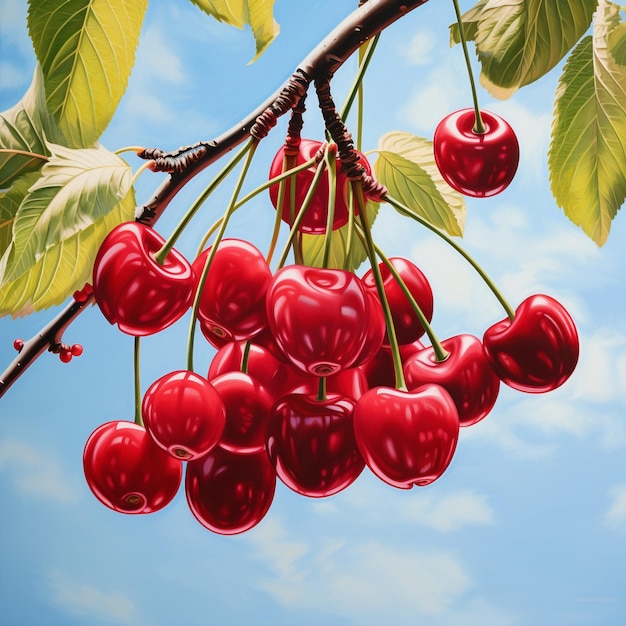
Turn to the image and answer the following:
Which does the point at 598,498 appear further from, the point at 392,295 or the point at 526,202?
the point at 392,295

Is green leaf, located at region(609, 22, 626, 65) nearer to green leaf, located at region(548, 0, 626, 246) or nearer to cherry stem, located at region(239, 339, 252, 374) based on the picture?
green leaf, located at region(548, 0, 626, 246)

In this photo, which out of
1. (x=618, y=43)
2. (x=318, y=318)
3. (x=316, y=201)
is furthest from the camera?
(x=618, y=43)

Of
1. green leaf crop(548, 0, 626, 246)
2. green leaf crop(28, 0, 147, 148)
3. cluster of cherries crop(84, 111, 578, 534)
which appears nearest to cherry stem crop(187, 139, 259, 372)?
cluster of cherries crop(84, 111, 578, 534)

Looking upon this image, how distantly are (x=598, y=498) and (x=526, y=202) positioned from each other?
0.42 m

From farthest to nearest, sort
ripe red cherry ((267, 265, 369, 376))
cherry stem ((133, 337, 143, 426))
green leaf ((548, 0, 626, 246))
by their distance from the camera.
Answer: green leaf ((548, 0, 626, 246)) < cherry stem ((133, 337, 143, 426)) < ripe red cherry ((267, 265, 369, 376))

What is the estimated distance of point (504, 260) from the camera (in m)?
0.98

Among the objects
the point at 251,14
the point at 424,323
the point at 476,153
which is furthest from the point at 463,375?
the point at 251,14

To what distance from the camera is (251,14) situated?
418 millimetres

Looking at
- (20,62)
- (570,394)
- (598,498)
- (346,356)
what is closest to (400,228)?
(570,394)

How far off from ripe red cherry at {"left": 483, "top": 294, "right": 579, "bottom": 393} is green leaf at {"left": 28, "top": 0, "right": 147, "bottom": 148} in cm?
24

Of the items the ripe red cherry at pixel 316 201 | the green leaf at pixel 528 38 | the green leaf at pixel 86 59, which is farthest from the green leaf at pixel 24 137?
the green leaf at pixel 528 38

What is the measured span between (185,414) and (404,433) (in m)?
0.08

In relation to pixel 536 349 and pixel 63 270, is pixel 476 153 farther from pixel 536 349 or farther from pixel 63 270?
pixel 63 270

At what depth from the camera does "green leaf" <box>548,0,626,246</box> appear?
472mm
